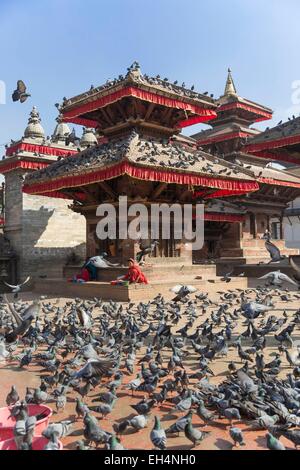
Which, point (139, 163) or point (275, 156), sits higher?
point (275, 156)

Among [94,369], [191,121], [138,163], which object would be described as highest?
[191,121]

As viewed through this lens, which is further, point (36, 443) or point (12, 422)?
point (12, 422)

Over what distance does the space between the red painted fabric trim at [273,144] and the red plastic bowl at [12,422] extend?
597 inches

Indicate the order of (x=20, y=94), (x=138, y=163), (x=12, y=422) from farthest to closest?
(x=20, y=94), (x=138, y=163), (x=12, y=422)

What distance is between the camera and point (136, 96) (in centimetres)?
1567

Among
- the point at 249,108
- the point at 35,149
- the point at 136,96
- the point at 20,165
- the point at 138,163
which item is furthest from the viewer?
the point at 249,108

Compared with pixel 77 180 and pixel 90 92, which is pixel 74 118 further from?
pixel 77 180

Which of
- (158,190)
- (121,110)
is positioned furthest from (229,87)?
(158,190)

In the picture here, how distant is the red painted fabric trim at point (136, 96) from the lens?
1575cm

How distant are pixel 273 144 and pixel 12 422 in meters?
15.9

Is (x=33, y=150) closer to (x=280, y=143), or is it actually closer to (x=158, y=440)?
(x=280, y=143)

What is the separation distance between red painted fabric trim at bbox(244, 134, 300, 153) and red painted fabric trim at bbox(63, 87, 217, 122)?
8.21 ft

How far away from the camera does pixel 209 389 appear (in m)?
4.62

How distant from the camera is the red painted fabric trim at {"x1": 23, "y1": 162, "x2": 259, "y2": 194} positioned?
1375cm
